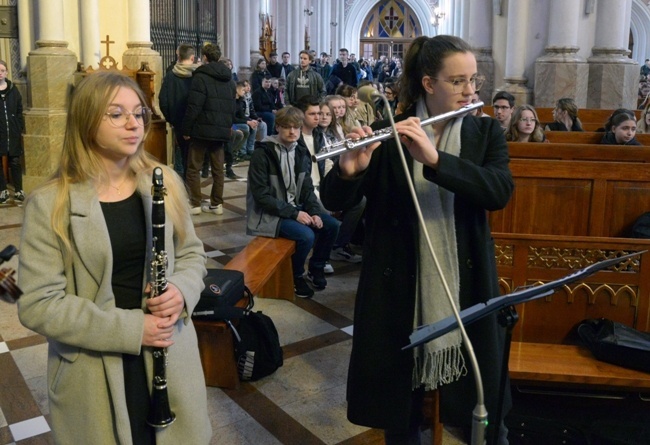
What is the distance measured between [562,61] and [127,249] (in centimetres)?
936

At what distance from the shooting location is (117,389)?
190cm

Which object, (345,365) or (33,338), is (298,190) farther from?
(33,338)

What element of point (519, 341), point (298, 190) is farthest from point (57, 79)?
point (519, 341)

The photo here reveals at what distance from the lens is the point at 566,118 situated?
7.41 metres

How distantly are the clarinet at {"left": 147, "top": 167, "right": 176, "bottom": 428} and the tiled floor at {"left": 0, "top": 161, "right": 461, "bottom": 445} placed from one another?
50.8 inches

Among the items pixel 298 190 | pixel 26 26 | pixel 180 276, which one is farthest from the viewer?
pixel 26 26

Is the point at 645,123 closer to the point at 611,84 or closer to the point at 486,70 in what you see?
the point at 611,84

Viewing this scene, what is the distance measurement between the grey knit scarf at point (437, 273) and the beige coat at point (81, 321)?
0.77 metres

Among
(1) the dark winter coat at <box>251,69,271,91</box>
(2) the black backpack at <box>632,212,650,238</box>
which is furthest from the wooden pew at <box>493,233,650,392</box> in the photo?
(1) the dark winter coat at <box>251,69,271,91</box>

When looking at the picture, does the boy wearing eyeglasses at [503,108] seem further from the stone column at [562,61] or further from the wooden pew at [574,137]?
the stone column at [562,61]

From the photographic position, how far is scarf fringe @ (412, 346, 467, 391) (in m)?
2.21

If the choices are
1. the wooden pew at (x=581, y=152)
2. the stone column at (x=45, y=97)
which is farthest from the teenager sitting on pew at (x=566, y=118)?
the stone column at (x=45, y=97)

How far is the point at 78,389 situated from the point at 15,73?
908 centimetres

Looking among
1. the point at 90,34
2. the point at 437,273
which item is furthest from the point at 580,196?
the point at 90,34
